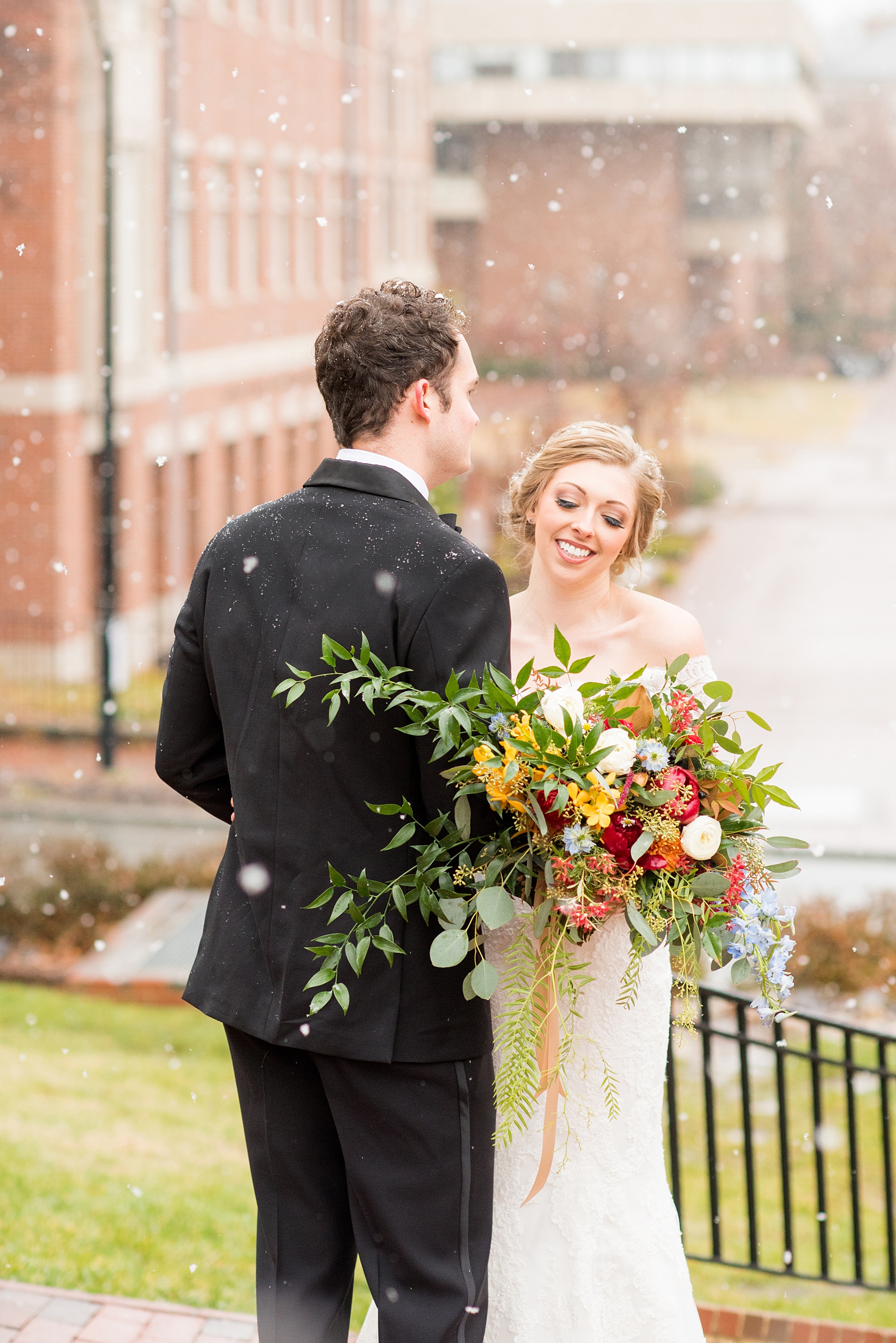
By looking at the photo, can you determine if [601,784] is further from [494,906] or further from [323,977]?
[323,977]

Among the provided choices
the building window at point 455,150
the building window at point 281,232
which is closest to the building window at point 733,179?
the building window at point 455,150

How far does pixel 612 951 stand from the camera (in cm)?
238

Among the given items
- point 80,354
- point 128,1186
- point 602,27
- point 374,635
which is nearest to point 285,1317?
point 374,635

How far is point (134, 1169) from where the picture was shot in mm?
5023

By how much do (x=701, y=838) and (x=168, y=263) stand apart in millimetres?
15075

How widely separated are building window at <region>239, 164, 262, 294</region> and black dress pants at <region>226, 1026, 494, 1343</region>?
15.9m

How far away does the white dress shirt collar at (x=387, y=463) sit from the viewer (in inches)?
76.9

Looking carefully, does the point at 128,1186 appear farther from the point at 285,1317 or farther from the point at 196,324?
the point at 196,324

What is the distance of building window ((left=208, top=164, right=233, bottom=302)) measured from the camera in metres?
16.1

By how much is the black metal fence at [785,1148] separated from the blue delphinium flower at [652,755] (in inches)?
18.0

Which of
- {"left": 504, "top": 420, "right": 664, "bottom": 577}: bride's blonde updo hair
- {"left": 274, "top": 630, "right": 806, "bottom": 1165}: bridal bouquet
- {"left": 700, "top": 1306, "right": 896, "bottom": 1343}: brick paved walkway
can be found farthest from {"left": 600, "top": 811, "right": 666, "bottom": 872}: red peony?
{"left": 700, "top": 1306, "right": 896, "bottom": 1343}: brick paved walkway

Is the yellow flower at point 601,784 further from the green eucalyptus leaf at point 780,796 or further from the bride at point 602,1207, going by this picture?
the bride at point 602,1207

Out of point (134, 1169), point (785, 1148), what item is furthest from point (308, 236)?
point (785, 1148)

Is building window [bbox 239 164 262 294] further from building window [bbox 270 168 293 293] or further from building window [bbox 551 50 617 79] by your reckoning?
building window [bbox 551 50 617 79]
